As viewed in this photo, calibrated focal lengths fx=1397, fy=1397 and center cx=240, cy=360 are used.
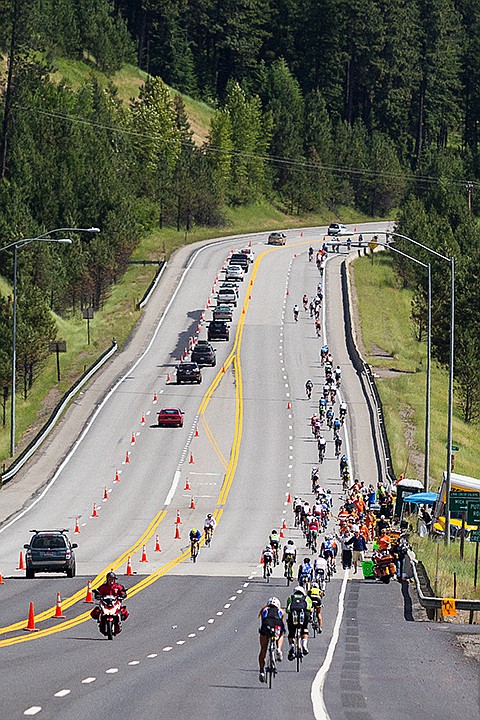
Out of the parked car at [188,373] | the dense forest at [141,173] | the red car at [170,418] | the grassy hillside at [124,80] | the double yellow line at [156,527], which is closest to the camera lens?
the double yellow line at [156,527]

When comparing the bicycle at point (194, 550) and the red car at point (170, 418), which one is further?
the red car at point (170, 418)

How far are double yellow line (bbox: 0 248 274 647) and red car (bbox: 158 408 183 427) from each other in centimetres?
327

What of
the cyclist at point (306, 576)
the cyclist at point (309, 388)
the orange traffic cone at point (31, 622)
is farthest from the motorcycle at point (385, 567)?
the cyclist at point (309, 388)

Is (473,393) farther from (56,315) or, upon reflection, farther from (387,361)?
(56,315)

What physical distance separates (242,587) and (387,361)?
192ft

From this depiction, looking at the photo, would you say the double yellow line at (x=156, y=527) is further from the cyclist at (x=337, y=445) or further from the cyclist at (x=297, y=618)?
the cyclist at (x=297, y=618)

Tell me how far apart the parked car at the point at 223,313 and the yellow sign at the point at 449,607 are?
75644 millimetres

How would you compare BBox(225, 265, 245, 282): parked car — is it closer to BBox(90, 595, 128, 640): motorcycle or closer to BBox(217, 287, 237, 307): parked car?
BBox(217, 287, 237, 307): parked car

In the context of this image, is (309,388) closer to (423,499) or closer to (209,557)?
(423,499)

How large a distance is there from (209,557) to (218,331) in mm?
53096

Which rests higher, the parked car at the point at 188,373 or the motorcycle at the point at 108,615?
the parked car at the point at 188,373

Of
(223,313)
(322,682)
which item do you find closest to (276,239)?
(223,313)

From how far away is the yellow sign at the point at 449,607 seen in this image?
32594mm

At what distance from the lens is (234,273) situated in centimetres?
12581
